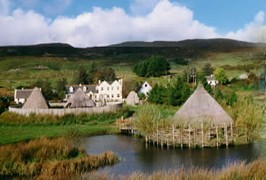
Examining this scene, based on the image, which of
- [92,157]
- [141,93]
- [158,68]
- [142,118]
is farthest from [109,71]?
[92,157]

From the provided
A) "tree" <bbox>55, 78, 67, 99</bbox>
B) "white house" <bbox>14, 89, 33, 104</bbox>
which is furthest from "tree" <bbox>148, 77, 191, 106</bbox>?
"white house" <bbox>14, 89, 33, 104</bbox>

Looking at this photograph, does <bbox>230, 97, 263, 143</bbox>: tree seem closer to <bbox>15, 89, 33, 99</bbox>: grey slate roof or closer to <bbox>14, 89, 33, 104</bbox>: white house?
<bbox>14, 89, 33, 104</bbox>: white house

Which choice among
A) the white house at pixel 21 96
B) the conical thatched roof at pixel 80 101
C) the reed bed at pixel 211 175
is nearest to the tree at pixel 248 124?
the reed bed at pixel 211 175

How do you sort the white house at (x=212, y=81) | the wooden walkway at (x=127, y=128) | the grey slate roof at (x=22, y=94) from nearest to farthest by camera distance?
the wooden walkway at (x=127, y=128)
the grey slate roof at (x=22, y=94)
the white house at (x=212, y=81)

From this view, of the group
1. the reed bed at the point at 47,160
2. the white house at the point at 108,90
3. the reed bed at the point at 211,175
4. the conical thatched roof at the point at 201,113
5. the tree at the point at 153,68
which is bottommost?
the reed bed at the point at 47,160

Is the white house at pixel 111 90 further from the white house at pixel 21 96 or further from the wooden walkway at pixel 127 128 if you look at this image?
the wooden walkway at pixel 127 128

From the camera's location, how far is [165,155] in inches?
1126

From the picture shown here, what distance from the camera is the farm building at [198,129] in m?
31.1

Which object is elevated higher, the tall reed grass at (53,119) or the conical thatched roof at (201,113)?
the conical thatched roof at (201,113)

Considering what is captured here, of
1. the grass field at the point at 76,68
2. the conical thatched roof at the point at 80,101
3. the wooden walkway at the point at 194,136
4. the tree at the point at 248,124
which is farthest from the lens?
the grass field at the point at 76,68

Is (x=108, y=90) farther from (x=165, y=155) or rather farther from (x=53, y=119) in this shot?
(x=165, y=155)

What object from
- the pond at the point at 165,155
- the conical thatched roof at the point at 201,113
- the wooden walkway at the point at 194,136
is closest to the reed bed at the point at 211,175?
the pond at the point at 165,155

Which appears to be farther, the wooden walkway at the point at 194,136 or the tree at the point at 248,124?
the tree at the point at 248,124

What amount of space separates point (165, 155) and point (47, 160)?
824cm
